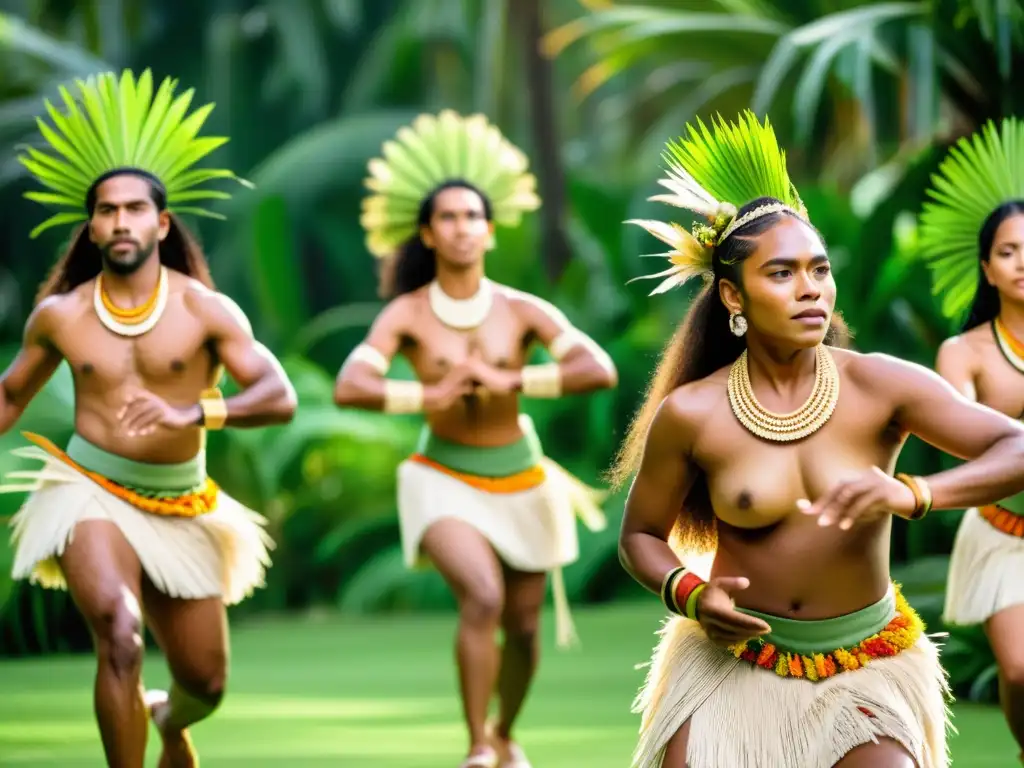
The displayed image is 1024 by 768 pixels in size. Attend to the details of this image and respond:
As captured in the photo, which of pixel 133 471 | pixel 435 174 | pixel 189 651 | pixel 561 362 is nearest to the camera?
pixel 133 471

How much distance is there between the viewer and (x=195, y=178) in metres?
6.03

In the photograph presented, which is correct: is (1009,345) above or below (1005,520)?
above

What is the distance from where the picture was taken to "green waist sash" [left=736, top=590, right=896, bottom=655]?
13.1ft

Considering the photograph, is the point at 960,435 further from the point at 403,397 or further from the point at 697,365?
the point at 403,397

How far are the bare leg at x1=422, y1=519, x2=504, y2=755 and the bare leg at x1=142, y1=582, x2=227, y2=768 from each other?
0.88 meters

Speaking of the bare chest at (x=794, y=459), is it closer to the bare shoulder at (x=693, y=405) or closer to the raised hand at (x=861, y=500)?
the bare shoulder at (x=693, y=405)

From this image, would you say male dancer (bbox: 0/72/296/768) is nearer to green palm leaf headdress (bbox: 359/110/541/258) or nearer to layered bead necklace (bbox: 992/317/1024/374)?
green palm leaf headdress (bbox: 359/110/541/258)

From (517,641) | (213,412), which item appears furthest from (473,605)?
(213,412)

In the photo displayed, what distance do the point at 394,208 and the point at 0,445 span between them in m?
3.67

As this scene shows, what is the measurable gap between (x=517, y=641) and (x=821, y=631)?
2969 mm

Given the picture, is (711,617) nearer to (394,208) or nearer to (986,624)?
(986,624)

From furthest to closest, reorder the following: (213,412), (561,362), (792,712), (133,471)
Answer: (561,362), (133,471), (213,412), (792,712)

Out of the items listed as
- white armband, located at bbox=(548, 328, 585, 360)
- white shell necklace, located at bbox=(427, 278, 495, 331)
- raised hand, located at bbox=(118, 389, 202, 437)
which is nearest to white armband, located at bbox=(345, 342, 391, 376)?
white shell necklace, located at bbox=(427, 278, 495, 331)

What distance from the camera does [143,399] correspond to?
542 centimetres
